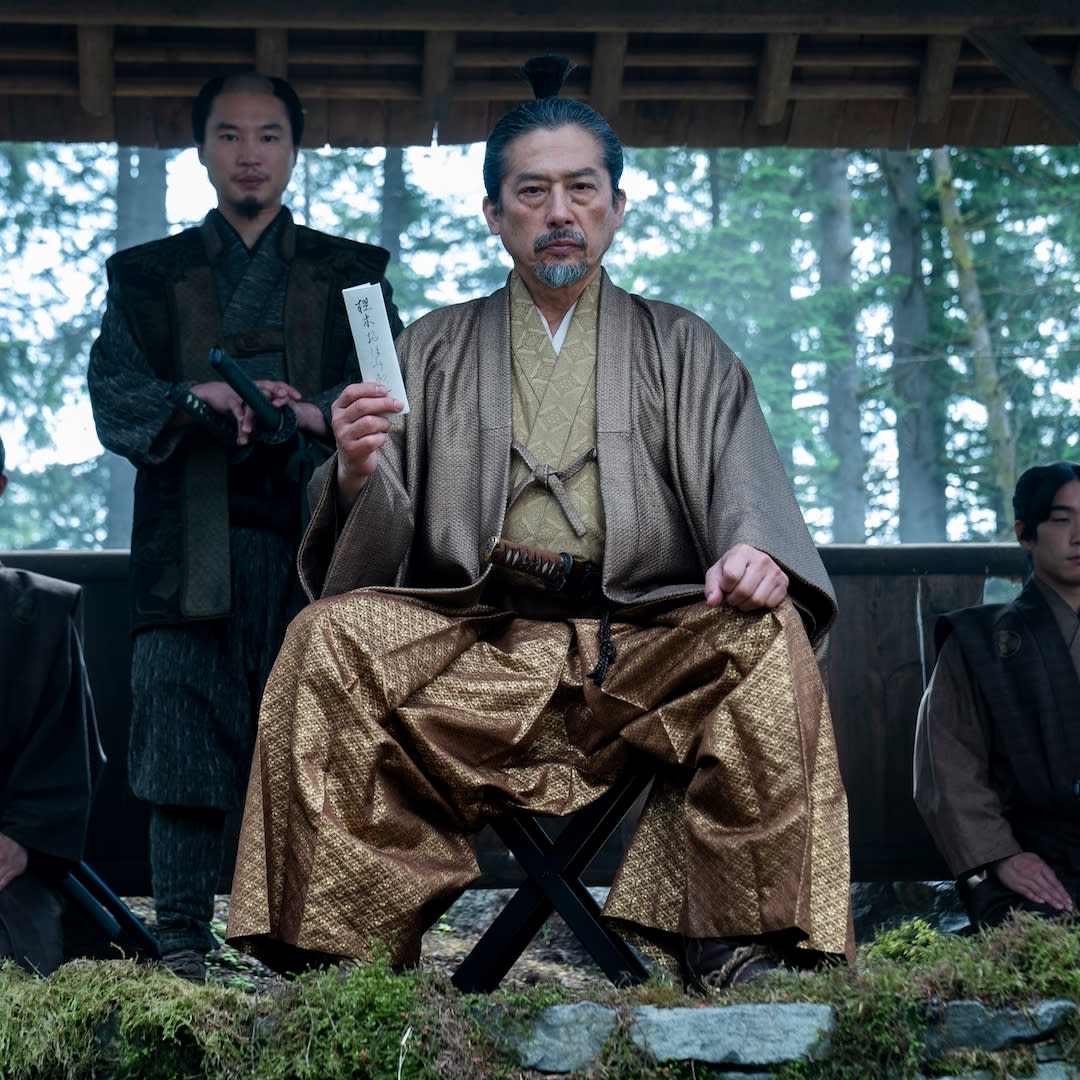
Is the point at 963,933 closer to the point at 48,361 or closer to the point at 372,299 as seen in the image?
the point at 372,299

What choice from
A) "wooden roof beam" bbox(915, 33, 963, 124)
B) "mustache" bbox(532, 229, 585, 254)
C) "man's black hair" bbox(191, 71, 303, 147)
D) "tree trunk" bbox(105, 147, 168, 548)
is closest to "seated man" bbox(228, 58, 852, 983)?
"mustache" bbox(532, 229, 585, 254)

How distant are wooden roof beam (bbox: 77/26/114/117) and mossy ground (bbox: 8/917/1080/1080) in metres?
2.86

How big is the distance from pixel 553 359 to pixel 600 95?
146 centimetres

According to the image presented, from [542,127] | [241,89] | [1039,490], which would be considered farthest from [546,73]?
[1039,490]

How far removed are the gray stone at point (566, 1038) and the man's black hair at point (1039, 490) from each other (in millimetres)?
2554

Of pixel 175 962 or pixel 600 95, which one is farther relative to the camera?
pixel 600 95

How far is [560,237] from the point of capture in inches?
139

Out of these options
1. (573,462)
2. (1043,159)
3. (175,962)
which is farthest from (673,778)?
(1043,159)

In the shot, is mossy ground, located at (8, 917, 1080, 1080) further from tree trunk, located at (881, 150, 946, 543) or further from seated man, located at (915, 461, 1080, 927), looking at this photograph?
tree trunk, located at (881, 150, 946, 543)

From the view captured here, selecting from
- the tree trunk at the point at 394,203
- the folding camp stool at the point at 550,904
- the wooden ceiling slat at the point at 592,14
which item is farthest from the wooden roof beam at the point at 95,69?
the tree trunk at the point at 394,203

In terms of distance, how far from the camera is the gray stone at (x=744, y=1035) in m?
2.64

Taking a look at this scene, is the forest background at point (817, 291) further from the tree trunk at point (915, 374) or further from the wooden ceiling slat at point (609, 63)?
the wooden ceiling slat at point (609, 63)

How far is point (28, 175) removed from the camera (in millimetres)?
18734

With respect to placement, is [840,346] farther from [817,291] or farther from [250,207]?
[250,207]
